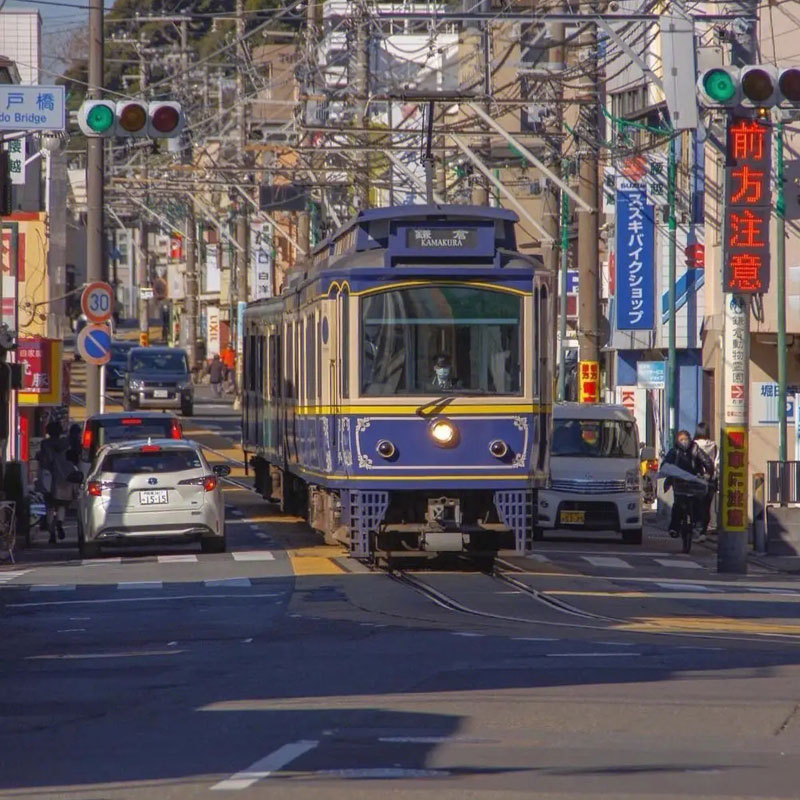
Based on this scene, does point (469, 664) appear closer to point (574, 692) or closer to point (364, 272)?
point (574, 692)

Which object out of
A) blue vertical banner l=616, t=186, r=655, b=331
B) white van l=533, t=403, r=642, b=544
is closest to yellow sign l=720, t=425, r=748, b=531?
white van l=533, t=403, r=642, b=544

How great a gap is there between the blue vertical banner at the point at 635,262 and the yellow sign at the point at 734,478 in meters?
14.6

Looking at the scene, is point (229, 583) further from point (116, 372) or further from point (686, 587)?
point (116, 372)

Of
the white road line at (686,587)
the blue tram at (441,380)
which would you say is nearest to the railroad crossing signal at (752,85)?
the blue tram at (441,380)

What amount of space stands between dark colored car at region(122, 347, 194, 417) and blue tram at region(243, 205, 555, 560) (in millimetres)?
40744

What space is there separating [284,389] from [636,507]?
580 cm

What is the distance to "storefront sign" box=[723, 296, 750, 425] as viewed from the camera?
2327cm

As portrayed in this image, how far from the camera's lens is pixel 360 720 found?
1007 centimetres

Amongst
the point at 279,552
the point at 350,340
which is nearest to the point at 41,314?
the point at 279,552

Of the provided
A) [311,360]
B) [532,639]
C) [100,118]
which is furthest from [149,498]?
[532,639]

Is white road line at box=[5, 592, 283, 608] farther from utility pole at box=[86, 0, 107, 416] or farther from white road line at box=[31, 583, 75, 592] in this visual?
utility pole at box=[86, 0, 107, 416]

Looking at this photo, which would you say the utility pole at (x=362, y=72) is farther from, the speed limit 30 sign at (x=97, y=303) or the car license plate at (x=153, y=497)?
the car license plate at (x=153, y=497)

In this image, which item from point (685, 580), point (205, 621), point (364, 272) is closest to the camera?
point (205, 621)

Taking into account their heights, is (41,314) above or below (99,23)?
below
